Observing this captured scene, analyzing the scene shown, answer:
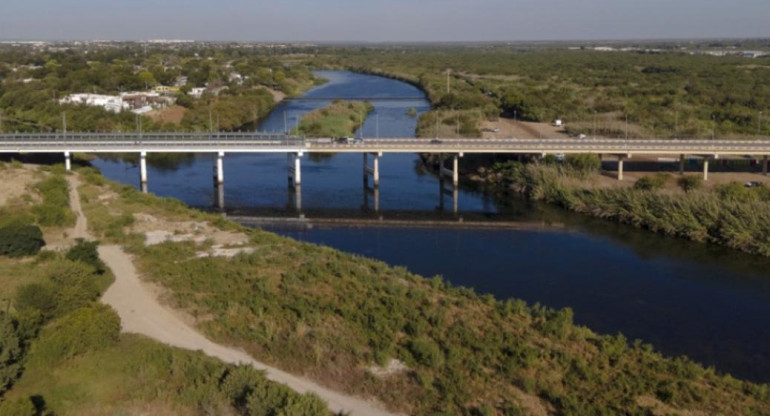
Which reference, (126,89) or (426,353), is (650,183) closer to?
(426,353)

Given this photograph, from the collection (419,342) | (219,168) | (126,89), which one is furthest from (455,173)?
(126,89)

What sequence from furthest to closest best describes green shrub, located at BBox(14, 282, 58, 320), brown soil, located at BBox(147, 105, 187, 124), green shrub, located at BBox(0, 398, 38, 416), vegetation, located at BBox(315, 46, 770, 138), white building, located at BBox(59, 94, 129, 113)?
brown soil, located at BBox(147, 105, 187, 124)
white building, located at BBox(59, 94, 129, 113)
vegetation, located at BBox(315, 46, 770, 138)
green shrub, located at BBox(14, 282, 58, 320)
green shrub, located at BBox(0, 398, 38, 416)

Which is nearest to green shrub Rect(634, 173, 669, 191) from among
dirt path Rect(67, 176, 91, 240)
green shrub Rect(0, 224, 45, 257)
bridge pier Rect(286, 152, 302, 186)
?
bridge pier Rect(286, 152, 302, 186)

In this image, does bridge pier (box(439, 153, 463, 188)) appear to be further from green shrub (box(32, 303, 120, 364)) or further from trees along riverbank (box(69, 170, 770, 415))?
green shrub (box(32, 303, 120, 364))

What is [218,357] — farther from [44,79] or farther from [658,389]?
[44,79]

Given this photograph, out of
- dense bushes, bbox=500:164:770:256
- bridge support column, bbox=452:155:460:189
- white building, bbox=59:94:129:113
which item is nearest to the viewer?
dense bushes, bbox=500:164:770:256

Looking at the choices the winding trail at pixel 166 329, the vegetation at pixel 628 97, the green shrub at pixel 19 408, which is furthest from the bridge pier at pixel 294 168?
the green shrub at pixel 19 408

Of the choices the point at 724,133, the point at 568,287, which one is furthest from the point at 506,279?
the point at 724,133
